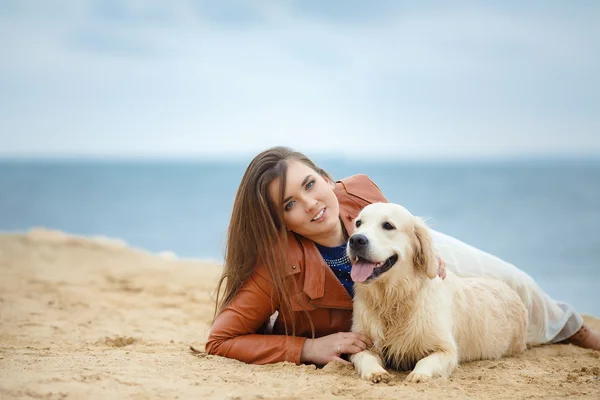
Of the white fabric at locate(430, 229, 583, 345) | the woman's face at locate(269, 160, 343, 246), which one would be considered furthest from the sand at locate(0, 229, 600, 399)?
the woman's face at locate(269, 160, 343, 246)

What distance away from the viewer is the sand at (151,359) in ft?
11.0

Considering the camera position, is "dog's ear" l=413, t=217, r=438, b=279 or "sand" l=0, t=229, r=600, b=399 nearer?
"sand" l=0, t=229, r=600, b=399

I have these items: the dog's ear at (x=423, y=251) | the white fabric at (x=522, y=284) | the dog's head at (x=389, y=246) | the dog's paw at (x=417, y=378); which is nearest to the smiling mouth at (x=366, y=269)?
the dog's head at (x=389, y=246)

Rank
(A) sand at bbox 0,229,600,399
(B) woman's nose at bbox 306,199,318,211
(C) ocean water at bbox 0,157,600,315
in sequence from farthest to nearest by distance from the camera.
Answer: (C) ocean water at bbox 0,157,600,315
(B) woman's nose at bbox 306,199,318,211
(A) sand at bbox 0,229,600,399

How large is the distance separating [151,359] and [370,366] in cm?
141

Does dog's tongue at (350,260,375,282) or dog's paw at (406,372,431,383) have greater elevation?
dog's tongue at (350,260,375,282)

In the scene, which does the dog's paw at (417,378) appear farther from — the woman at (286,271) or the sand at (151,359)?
the woman at (286,271)

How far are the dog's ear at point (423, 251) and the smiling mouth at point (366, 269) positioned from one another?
20 cm

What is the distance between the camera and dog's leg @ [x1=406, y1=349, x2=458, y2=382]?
370 cm

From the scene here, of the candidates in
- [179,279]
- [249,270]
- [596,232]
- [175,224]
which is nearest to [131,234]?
[175,224]

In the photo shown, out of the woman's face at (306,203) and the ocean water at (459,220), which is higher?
the woman's face at (306,203)

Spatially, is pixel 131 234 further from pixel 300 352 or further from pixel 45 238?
pixel 300 352

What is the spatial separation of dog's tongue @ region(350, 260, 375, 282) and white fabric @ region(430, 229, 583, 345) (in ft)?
4.70

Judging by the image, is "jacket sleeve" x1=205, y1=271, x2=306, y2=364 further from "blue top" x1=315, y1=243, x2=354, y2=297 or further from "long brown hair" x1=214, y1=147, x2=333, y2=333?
"blue top" x1=315, y1=243, x2=354, y2=297
